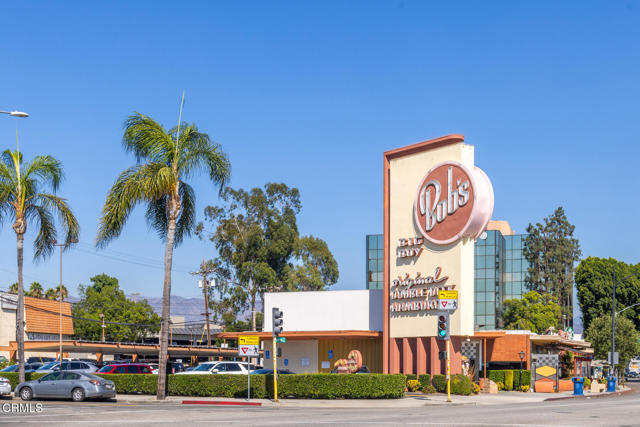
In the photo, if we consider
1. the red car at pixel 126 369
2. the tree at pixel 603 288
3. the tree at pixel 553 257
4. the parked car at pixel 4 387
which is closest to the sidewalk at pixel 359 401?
the red car at pixel 126 369

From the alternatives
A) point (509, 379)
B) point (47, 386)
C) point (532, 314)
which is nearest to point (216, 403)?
point (47, 386)

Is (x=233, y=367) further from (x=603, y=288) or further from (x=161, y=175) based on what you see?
(x=603, y=288)

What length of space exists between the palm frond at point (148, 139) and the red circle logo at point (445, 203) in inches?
559

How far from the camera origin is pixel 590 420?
22828 millimetres

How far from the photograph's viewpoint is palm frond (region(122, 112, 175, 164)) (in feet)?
114

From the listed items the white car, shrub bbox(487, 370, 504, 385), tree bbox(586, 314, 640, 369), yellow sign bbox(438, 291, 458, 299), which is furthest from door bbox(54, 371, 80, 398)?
tree bbox(586, 314, 640, 369)

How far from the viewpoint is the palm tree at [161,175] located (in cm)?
3416

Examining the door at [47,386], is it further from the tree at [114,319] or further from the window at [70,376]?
the tree at [114,319]

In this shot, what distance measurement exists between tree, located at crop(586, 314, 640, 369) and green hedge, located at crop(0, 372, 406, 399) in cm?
4705

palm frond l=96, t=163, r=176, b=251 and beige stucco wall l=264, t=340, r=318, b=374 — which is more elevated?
palm frond l=96, t=163, r=176, b=251

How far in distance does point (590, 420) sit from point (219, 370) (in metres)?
20.5

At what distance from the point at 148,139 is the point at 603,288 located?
64.3m

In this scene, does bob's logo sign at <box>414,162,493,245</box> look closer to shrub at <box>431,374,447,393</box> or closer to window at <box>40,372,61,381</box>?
shrub at <box>431,374,447,393</box>

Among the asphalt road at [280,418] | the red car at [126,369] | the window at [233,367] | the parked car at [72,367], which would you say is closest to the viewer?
the asphalt road at [280,418]
